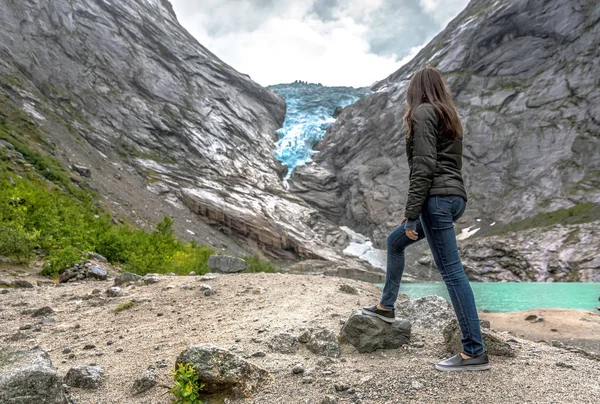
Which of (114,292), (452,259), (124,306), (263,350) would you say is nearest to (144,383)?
(263,350)

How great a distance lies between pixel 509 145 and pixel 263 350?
124354 mm

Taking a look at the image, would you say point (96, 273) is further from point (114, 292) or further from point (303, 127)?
point (303, 127)

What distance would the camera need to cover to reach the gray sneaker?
4055 millimetres

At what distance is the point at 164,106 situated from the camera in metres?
99.5

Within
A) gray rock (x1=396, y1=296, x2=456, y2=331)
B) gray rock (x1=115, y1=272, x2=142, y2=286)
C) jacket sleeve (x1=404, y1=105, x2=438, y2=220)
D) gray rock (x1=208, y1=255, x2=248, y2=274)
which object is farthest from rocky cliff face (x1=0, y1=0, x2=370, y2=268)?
jacket sleeve (x1=404, y1=105, x2=438, y2=220)

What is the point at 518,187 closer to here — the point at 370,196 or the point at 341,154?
the point at 370,196

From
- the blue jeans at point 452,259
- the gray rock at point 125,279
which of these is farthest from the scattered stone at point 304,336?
the gray rock at point 125,279

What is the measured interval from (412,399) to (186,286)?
6874mm

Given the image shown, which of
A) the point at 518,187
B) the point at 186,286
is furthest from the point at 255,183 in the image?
the point at 186,286

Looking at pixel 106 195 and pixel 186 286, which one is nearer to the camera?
pixel 186 286

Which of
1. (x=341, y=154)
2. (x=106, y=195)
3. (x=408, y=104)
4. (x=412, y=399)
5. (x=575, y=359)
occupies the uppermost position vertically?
(x=341, y=154)

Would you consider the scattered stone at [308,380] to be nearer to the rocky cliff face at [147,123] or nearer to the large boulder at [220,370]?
the large boulder at [220,370]

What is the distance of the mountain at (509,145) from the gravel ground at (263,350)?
3408 inches

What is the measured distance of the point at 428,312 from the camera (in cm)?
636
